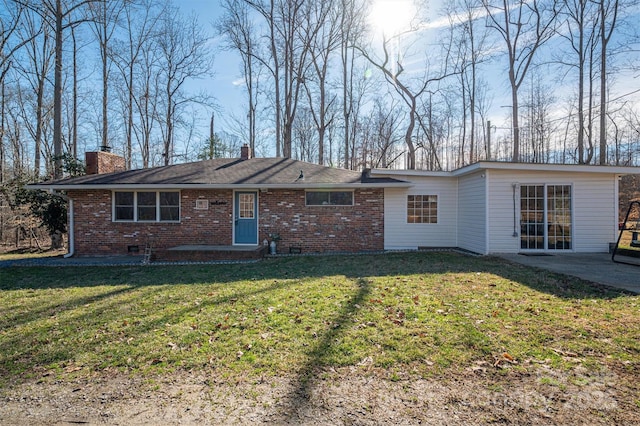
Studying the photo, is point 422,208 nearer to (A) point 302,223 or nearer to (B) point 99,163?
(A) point 302,223

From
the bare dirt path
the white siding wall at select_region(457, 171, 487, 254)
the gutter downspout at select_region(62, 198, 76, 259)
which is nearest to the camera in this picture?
the bare dirt path

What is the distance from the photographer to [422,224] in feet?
38.5

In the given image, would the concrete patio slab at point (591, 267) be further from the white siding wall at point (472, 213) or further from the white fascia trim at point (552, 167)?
the white fascia trim at point (552, 167)

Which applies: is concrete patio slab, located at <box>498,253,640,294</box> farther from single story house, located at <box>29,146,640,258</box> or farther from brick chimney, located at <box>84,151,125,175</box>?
brick chimney, located at <box>84,151,125,175</box>

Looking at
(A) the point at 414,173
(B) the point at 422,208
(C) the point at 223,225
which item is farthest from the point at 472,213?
(C) the point at 223,225

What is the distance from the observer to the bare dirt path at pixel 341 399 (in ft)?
7.74

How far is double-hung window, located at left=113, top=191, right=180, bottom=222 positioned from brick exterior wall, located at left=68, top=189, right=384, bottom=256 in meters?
0.18

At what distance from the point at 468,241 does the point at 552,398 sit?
8.99m

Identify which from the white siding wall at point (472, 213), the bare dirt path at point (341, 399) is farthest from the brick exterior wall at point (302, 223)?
the bare dirt path at point (341, 399)

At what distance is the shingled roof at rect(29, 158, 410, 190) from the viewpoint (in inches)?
425

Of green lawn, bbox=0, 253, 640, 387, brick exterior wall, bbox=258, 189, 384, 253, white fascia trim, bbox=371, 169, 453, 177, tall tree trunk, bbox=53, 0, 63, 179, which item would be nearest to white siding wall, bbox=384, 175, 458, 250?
white fascia trim, bbox=371, 169, 453, 177

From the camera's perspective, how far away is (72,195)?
444 inches

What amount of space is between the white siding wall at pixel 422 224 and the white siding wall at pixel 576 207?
195 cm

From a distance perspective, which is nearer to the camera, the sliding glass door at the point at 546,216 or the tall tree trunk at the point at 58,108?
the sliding glass door at the point at 546,216
